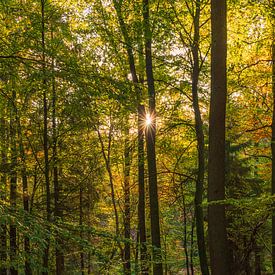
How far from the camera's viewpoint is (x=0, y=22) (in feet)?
28.7

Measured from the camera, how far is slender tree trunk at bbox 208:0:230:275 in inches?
277

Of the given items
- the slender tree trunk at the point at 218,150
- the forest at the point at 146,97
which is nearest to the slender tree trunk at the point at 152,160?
the forest at the point at 146,97

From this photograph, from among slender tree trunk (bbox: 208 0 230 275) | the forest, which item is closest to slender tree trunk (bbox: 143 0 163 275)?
the forest

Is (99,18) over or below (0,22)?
over

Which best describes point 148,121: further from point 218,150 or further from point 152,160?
point 218,150

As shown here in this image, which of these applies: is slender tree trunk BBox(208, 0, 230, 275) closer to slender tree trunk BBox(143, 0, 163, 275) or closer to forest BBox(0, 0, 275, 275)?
forest BBox(0, 0, 275, 275)

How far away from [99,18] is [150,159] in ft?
17.9

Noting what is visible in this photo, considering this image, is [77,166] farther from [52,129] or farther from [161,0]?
[161,0]

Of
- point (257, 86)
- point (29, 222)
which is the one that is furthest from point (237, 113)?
point (29, 222)

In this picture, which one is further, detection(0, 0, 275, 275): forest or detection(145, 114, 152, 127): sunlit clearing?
detection(145, 114, 152, 127): sunlit clearing

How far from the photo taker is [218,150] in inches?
281

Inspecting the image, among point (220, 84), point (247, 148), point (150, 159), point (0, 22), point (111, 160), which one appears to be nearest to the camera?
point (220, 84)

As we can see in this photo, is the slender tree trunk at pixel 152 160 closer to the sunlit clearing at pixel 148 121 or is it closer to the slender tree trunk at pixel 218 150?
the sunlit clearing at pixel 148 121

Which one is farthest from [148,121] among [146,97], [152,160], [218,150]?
[146,97]
